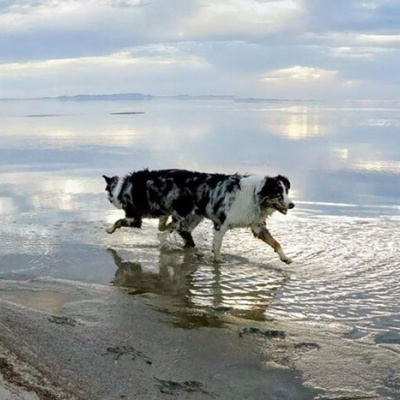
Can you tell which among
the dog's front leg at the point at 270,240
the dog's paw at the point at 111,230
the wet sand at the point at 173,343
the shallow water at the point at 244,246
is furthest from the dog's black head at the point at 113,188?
the dog's front leg at the point at 270,240

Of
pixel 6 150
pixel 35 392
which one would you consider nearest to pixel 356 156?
pixel 6 150

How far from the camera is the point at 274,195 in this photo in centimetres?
959

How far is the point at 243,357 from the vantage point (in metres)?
5.57

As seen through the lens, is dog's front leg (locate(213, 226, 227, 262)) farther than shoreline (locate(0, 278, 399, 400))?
Yes

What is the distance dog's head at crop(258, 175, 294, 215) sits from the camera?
9.60 metres

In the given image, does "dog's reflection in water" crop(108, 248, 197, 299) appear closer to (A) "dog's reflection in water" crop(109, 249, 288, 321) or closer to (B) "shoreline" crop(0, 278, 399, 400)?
(A) "dog's reflection in water" crop(109, 249, 288, 321)

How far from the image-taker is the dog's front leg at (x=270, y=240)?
361 inches

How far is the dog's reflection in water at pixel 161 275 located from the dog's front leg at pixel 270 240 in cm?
106

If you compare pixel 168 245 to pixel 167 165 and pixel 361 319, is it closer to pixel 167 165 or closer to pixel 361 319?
pixel 361 319

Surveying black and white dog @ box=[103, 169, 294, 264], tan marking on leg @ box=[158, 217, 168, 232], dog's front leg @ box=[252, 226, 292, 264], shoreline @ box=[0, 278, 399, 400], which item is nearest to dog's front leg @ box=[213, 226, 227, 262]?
black and white dog @ box=[103, 169, 294, 264]

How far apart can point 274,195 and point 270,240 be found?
68 cm

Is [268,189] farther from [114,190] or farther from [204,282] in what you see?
[114,190]

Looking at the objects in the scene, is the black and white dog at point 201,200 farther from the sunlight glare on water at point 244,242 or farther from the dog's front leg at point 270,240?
the sunlight glare on water at point 244,242

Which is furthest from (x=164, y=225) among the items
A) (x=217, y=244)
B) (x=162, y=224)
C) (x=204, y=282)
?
(x=204, y=282)
